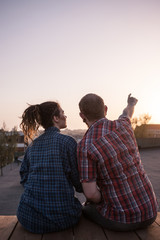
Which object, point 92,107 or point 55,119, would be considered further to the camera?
point 55,119

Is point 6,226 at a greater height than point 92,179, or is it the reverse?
point 92,179

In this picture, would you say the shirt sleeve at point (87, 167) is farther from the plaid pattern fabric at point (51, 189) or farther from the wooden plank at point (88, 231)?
the wooden plank at point (88, 231)

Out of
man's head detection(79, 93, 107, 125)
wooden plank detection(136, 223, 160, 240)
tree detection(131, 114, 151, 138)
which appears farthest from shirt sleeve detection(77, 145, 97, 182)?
tree detection(131, 114, 151, 138)

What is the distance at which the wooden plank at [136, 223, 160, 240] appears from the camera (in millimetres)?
1551

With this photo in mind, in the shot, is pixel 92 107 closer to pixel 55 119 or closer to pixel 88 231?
pixel 55 119

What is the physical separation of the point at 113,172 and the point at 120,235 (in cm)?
49

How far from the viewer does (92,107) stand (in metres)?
1.62

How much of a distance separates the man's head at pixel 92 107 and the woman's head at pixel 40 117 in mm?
279

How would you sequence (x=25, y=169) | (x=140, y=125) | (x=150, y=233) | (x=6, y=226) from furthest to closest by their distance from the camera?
(x=140, y=125) < (x=25, y=169) < (x=6, y=226) < (x=150, y=233)

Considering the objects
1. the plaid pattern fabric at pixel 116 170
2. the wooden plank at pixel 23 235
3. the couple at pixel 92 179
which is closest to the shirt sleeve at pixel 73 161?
the couple at pixel 92 179

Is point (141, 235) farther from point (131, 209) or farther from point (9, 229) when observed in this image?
point (9, 229)

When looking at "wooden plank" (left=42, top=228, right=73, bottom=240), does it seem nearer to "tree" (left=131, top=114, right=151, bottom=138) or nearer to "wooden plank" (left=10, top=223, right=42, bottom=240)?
"wooden plank" (left=10, top=223, right=42, bottom=240)

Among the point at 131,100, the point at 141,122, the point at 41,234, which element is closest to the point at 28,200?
the point at 41,234

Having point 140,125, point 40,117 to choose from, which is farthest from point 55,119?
point 140,125
